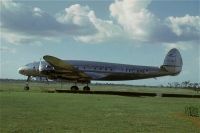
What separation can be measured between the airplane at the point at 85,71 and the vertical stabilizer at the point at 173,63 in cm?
69

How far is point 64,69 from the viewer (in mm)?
60375

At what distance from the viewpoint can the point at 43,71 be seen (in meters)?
60.5

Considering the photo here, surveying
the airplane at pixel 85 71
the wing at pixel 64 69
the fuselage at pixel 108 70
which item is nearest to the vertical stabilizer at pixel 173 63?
the airplane at pixel 85 71

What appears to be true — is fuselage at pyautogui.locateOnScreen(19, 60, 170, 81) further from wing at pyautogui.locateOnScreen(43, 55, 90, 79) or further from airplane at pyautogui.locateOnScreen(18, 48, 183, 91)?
wing at pyautogui.locateOnScreen(43, 55, 90, 79)

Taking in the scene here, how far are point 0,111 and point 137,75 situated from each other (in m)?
41.4

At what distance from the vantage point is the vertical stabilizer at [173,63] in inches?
2636

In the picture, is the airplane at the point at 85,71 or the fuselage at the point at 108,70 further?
the fuselage at the point at 108,70

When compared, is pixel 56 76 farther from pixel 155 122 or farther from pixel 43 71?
pixel 155 122

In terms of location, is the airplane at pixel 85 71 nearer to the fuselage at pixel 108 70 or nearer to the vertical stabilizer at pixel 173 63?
the fuselage at pixel 108 70

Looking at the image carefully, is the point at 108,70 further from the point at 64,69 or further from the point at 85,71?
the point at 64,69

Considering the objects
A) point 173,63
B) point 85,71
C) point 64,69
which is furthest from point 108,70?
point 173,63

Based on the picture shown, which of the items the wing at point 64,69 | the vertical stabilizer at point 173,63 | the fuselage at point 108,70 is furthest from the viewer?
the vertical stabilizer at point 173,63

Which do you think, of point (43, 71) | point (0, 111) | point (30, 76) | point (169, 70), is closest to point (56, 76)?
point (43, 71)

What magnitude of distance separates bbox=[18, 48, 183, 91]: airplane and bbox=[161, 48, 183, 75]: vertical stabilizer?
2.26 ft
